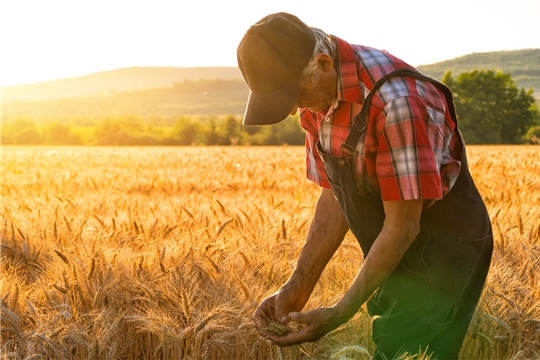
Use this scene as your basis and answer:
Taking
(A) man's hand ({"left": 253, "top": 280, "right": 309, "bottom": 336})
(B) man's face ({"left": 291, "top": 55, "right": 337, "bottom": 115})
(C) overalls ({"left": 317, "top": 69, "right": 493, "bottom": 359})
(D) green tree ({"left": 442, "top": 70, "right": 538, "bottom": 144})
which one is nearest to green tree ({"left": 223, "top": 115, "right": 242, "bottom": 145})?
(D) green tree ({"left": 442, "top": 70, "right": 538, "bottom": 144})

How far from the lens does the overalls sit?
6.09 ft

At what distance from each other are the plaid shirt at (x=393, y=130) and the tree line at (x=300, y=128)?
37.1 meters

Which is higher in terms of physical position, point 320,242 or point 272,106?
point 272,106

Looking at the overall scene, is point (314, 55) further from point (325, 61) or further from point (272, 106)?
point (272, 106)

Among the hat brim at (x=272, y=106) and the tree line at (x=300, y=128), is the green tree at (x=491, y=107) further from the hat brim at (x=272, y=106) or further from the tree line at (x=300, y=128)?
the hat brim at (x=272, y=106)

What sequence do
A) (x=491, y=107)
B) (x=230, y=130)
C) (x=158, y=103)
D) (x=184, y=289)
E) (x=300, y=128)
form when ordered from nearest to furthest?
(x=184, y=289) → (x=300, y=128) → (x=491, y=107) → (x=230, y=130) → (x=158, y=103)

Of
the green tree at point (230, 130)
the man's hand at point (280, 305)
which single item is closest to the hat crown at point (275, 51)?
the man's hand at point (280, 305)

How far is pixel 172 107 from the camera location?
11119cm

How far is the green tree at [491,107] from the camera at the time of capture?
40.7 m

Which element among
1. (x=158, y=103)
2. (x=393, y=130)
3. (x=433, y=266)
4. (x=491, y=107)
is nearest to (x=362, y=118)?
(x=393, y=130)

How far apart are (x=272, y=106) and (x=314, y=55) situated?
19 centimetres

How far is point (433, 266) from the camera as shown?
1.88 m

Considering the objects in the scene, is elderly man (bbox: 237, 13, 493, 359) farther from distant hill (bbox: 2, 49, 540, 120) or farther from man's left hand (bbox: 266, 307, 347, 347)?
distant hill (bbox: 2, 49, 540, 120)

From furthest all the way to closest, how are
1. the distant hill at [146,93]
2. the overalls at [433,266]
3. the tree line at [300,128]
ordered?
the distant hill at [146,93]
the tree line at [300,128]
the overalls at [433,266]
